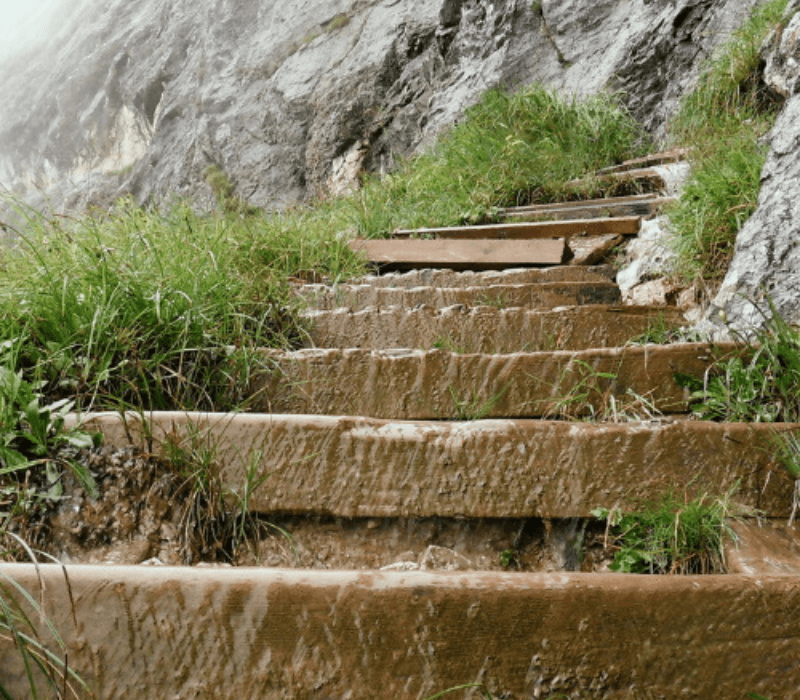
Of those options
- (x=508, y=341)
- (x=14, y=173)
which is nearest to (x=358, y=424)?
(x=508, y=341)

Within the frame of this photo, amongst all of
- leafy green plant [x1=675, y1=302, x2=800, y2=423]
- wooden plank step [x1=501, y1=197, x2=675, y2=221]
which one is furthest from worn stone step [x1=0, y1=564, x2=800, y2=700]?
wooden plank step [x1=501, y1=197, x2=675, y2=221]

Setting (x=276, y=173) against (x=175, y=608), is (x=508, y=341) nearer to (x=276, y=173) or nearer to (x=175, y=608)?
(x=175, y=608)

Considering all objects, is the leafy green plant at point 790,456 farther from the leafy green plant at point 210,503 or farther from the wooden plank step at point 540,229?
the wooden plank step at point 540,229

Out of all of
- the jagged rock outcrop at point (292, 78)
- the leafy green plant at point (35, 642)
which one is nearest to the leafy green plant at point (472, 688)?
the leafy green plant at point (35, 642)

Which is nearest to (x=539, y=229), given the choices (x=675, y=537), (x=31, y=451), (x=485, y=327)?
(x=485, y=327)

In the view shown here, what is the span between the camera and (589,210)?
4.22 m

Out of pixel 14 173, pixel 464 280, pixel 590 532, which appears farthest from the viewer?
pixel 14 173

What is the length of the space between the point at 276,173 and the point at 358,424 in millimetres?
8357

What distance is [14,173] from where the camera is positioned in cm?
1411

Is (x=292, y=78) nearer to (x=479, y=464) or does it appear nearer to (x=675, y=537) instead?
(x=479, y=464)

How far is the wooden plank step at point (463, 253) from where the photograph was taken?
367 centimetres

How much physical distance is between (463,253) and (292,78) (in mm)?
6877

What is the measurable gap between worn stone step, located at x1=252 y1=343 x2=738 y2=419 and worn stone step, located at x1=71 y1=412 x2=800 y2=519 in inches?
12.6

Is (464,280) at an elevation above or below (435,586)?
below
